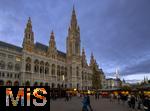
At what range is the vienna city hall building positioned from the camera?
75500 millimetres

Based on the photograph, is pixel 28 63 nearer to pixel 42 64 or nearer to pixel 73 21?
pixel 42 64

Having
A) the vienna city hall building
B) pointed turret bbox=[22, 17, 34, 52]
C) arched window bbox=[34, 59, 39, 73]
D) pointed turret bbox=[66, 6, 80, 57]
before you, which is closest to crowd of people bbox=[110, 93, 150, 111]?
the vienna city hall building

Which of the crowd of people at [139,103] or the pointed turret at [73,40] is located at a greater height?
the pointed turret at [73,40]

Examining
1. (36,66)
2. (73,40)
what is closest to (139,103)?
(36,66)

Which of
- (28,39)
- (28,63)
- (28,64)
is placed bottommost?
(28,64)

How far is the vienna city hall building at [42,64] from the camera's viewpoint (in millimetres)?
75500

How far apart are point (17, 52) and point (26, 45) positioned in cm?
609

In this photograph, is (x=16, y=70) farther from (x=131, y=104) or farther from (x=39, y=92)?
(x=39, y=92)

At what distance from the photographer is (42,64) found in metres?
92.4

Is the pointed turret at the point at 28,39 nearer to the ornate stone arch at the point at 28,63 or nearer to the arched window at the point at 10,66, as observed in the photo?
the ornate stone arch at the point at 28,63

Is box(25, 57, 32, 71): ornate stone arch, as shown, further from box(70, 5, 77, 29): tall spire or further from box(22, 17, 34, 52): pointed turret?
box(70, 5, 77, 29): tall spire

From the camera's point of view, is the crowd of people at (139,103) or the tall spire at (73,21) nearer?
the crowd of people at (139,103)

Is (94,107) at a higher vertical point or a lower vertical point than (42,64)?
lower

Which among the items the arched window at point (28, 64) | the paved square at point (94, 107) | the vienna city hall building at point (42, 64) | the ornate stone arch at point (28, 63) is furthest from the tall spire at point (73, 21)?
the paved square at point (94, 107)
